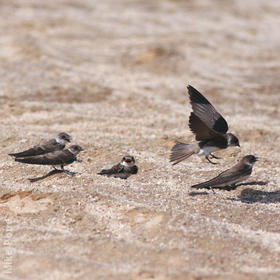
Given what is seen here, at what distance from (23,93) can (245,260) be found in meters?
6.42

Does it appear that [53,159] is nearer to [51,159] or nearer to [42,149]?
[51,159]

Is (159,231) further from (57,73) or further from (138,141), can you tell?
(57,73)

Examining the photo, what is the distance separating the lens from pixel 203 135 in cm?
581

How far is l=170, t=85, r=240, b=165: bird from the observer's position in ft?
18.6

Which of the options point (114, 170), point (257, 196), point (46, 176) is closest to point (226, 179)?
point (257, 196)

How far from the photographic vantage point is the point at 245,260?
4.52 metres

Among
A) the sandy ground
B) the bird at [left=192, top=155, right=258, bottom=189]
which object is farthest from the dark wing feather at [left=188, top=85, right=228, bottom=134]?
the sandy ground

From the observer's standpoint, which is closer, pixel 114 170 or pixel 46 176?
pixel 46 176

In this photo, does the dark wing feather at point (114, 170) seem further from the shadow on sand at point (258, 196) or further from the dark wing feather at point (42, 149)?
the shadow on sand at point (258, 196)

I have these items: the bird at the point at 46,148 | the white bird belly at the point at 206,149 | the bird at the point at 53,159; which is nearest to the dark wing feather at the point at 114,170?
the bird at the point at 53,159

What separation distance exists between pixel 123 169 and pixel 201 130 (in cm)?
123

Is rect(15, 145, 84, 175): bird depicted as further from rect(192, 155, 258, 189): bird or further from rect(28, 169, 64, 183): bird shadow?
rect(192, 155, 258, 189): bird

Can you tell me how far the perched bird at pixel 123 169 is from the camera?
632 centimetres

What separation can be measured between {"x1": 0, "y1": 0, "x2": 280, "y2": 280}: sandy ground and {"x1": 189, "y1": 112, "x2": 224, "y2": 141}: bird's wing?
0.66 metres
